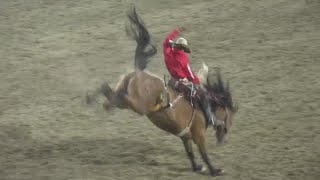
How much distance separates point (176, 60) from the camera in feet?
20.8

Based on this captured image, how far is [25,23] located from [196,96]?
8.44 meters

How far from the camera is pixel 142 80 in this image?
5.82 meters

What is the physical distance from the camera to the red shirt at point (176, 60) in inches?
249

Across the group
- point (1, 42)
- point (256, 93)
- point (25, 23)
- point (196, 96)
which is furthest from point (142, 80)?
point (25, 23)

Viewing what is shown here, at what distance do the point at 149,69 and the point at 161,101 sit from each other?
193 inches

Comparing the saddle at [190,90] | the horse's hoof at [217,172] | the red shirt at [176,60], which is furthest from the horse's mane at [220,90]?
the horse's hoof at [217,172]

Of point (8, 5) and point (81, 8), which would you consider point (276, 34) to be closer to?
point (81, 8)

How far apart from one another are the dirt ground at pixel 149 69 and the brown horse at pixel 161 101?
36 cm

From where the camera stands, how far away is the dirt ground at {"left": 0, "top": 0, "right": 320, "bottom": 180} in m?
7.31

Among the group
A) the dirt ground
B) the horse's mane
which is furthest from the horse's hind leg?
the horse's mane

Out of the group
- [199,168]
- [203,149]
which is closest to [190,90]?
[203,149]

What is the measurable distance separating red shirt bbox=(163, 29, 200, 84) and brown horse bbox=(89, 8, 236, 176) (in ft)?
0.70

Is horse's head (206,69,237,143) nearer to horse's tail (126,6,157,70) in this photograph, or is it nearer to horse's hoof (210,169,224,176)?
horse's hoof (210,169,224,176)

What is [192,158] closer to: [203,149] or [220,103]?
[203,149]
